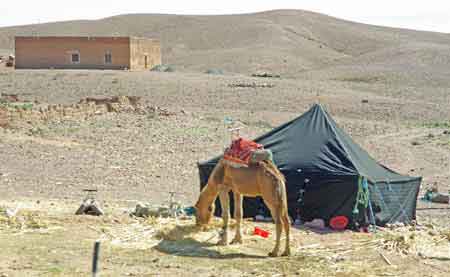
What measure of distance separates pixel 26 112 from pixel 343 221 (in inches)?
660

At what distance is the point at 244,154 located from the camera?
39.7 feet

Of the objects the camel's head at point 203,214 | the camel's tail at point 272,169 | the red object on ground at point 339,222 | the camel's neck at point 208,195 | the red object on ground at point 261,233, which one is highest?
the camel's tail at point 272,169

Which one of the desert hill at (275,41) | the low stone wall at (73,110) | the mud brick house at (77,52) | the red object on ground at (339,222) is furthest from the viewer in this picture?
the desert hill at (275,41)

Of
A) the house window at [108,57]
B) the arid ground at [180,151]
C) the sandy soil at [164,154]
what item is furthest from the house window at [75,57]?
the sandy soil at [164,154]

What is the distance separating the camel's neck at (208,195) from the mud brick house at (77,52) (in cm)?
4237

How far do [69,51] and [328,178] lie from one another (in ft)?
141

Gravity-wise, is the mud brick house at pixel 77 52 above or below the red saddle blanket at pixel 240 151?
above

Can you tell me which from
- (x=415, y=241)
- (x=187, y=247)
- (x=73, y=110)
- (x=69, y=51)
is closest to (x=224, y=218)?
(x=187, y=247)

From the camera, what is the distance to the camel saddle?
1179 cm

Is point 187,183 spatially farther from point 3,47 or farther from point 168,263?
point 3,47

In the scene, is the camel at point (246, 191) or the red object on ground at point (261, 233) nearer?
the camel at point (246, 191)

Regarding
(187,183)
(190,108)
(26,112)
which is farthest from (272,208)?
(190,108)

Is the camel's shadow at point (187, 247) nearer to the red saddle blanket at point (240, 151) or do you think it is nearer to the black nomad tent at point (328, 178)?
the red saddle blanket at point (240, 151)

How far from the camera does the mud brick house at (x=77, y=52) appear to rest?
54.5 m
